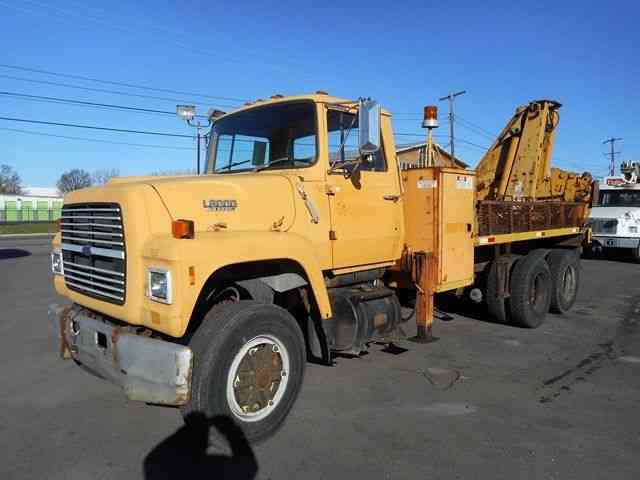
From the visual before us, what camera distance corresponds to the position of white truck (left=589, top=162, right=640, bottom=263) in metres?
15.7

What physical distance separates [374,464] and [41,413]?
2.76m

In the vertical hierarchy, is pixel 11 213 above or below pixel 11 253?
above

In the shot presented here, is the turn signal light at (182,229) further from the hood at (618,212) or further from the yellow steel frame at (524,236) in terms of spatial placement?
the hood at (618,212)

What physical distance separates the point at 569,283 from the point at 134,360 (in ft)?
24.5

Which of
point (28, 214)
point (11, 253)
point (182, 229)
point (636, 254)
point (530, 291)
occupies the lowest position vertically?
point (636, 254)

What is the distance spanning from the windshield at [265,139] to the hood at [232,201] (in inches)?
12.8

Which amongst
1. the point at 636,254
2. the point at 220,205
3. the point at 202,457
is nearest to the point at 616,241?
the point at 636,254

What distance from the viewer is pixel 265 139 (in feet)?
15.3

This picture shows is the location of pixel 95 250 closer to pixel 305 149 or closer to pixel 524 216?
pixel 305 149

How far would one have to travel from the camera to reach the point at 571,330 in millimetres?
7055

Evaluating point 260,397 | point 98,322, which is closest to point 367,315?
point 260,397

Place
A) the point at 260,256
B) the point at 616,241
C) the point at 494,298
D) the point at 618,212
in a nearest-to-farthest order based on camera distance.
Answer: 1. the point at 260,256
2. the point at 494,298
3. the point at 616,241
4. the point at 618,212

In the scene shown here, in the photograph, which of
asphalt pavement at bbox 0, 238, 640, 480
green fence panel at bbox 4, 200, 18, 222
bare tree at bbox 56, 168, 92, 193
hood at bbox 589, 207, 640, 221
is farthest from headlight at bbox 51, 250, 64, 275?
bare tree at bbox 56, 168, 92, 193

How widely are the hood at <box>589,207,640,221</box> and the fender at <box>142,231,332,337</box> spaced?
592 inches
